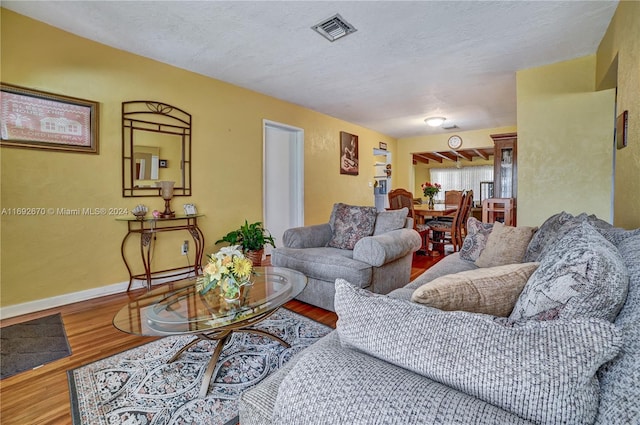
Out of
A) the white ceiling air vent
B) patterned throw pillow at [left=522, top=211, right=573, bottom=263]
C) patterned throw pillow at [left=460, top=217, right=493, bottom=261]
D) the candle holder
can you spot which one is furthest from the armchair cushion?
the white ceiling air vent

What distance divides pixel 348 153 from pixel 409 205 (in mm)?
1914

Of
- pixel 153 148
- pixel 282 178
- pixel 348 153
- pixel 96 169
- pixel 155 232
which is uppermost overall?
pixel 348 153

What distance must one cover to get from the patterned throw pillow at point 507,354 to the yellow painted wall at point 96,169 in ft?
10.5

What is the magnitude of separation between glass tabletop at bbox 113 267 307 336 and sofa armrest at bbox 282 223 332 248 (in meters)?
0.87

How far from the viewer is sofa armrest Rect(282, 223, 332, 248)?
3.01 m

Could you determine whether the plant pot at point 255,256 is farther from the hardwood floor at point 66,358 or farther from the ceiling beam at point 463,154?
the ceiling beam at point 463,154

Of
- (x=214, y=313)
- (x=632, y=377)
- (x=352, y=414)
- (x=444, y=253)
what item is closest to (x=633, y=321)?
(x=632, y=377)

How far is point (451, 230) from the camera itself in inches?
177

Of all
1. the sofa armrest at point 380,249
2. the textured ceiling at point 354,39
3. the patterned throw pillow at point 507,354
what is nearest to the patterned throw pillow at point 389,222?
the sofa armrest at point 380,249

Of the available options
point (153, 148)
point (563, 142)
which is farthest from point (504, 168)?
point (153, 148)

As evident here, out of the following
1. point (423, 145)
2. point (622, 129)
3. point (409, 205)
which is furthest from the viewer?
point (423, 145)

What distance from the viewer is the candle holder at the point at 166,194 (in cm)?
324

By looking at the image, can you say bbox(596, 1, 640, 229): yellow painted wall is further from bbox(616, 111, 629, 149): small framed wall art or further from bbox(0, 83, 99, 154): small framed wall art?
bbox(0, 83, 99, 154): small framed wall art

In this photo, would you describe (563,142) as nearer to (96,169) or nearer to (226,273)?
(226,273)
